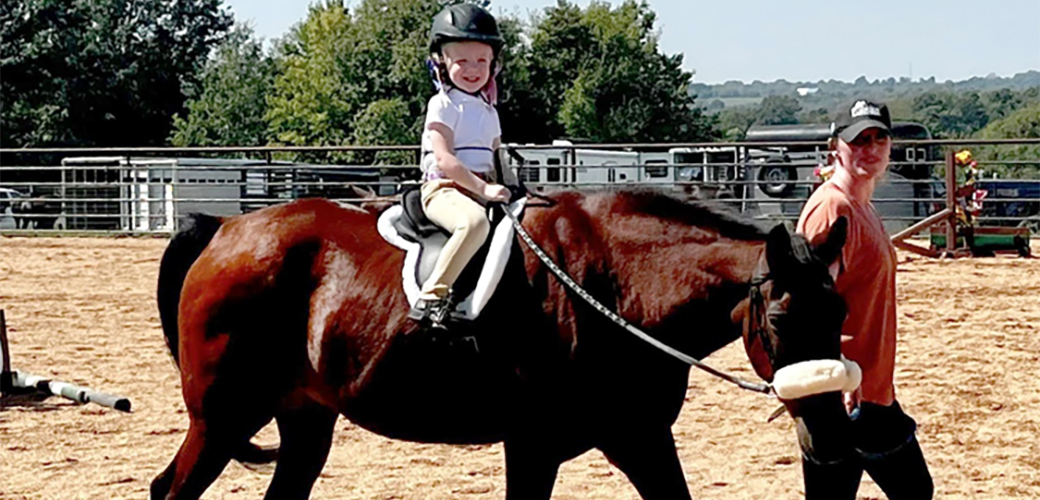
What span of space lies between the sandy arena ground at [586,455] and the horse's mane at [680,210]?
196 centimetres

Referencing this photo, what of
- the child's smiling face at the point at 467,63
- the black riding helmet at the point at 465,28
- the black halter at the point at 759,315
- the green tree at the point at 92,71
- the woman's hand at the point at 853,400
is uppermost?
the green tree at the point at 92,71

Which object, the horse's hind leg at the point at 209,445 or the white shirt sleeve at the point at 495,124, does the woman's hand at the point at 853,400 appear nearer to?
the white shirt sleeve at the point at 495,124

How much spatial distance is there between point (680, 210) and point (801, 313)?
0.71 meters

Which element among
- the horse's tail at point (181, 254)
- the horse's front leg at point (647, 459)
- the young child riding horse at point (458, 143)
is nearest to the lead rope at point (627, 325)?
the young child riding horse at point (458, 143)

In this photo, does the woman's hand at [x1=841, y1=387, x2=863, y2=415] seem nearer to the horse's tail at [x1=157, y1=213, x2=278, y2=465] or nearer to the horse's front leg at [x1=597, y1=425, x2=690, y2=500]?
the horse's front leg at [x1=597, y1=425, x2=690, y2=500]

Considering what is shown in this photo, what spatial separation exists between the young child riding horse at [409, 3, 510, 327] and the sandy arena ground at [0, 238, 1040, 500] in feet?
6.34

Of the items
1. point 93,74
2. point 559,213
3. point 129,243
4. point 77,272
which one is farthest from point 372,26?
point 559,213

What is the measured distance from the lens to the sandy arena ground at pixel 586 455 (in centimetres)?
602

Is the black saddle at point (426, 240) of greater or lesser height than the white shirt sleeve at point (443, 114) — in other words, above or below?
below

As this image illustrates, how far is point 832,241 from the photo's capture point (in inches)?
144

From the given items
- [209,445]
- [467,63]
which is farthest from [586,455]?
[467,63]

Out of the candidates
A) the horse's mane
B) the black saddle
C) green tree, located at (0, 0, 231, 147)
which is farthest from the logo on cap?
green tree, located at (0, 0, 231, 147)

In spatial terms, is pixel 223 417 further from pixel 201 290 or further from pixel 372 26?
pixel 372 26

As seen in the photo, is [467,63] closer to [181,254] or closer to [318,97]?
[181,254]
